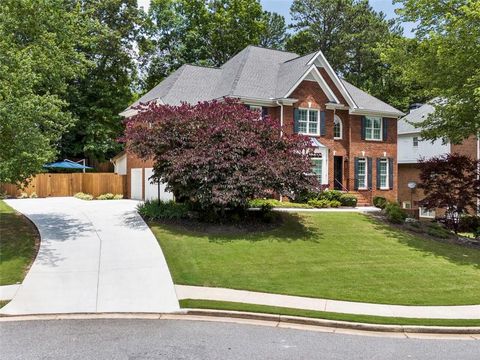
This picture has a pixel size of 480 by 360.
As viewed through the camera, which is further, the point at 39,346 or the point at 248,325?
the point at 248,325

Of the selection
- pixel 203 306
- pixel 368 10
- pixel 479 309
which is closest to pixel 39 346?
pixel 203 306

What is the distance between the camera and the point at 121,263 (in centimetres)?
1141

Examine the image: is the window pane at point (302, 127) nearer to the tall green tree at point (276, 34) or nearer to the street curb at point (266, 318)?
the street curb at point (266, 318)

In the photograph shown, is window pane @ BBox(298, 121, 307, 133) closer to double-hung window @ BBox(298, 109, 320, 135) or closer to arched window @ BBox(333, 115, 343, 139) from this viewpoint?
double-hung window @ BBox(298, 109, 320, 135)

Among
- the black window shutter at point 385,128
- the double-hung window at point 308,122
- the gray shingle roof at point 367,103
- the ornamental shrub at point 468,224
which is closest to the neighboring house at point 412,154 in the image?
the gray shingle roof at point 367,103

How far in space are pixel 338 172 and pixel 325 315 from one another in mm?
19797

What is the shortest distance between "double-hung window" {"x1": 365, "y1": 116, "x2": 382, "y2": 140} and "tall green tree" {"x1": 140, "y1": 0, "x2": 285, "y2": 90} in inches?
679

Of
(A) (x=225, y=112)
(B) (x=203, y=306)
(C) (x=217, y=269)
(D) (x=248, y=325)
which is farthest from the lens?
(A) (x=225, y=112)

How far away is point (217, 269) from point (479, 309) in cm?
584

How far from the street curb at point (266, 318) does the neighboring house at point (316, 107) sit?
16.6 metres

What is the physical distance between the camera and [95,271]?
10703 millimetres

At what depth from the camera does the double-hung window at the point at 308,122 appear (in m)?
25.0

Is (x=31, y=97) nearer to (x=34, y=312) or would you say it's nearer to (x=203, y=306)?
(x=34, y=312)

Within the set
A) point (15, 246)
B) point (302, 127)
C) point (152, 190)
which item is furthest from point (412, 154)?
point (15, 246)
